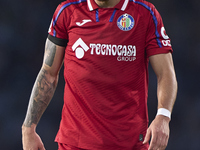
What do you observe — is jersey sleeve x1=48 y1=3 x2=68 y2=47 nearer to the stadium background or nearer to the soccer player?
the soccer player

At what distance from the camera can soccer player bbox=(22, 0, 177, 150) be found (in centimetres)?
229

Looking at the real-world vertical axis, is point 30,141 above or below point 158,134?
below

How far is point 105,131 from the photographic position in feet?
7.55

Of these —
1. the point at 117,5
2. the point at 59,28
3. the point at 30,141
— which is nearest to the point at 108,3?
the point at 117,5

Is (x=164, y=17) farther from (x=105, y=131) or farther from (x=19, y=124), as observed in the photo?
(x=105, y=131)

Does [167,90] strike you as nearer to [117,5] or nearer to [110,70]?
[110,70]

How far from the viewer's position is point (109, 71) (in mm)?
2299

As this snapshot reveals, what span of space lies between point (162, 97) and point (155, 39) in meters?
0.33

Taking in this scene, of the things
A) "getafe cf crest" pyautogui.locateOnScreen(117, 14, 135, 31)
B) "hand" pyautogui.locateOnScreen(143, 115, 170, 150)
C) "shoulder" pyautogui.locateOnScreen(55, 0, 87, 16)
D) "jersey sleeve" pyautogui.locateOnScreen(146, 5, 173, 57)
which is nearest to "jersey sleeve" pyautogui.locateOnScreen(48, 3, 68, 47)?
"shoulder" pyautogui.locateOnScreen(55, 0, 87, 16)

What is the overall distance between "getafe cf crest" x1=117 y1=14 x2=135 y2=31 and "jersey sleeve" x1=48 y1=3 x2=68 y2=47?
31cm

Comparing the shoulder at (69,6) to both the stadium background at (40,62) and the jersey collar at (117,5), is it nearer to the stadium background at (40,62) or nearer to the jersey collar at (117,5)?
the jersey collar at (117,5)

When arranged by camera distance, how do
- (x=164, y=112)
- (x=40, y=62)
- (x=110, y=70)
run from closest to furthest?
(x=164, y=112) < (x=110, y=70) < (x=40, y=62)

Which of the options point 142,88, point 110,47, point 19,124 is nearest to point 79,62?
point 110,47

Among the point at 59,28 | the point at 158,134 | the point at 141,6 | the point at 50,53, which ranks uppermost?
the point at 141,6
